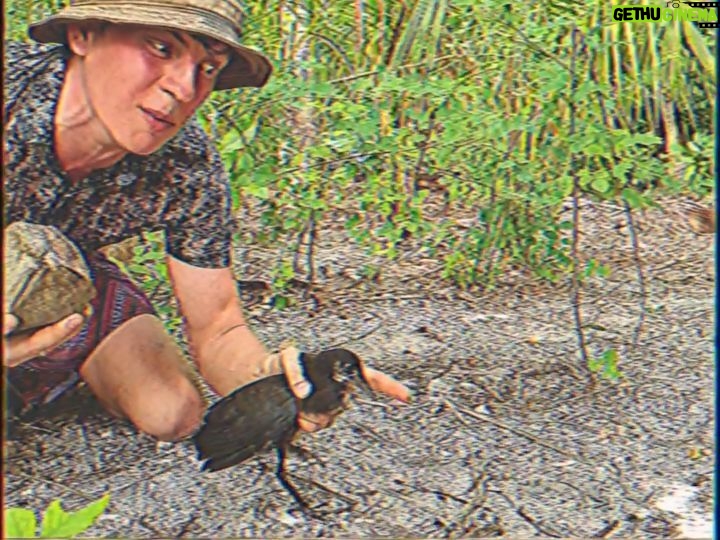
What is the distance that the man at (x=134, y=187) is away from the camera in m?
2.81

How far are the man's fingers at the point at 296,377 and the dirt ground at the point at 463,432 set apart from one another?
11cm

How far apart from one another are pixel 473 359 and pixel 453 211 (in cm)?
42

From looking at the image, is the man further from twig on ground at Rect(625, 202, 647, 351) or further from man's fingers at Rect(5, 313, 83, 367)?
twig on ground at Rect(625, 202, 647, 351)

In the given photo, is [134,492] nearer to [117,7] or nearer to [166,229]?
[166,229]

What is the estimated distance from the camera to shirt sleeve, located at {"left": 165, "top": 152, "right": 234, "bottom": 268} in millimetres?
2990

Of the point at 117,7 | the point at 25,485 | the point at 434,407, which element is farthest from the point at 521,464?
the point at 117,7

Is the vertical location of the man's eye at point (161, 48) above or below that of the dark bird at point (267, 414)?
above

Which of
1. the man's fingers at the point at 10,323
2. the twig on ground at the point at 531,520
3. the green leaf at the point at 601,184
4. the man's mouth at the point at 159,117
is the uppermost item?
the man's mouth at the point at 159,117

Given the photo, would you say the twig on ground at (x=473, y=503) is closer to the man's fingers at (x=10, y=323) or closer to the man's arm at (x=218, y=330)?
the man's arm at (x=218, y=330)

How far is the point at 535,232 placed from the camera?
328 centimetres

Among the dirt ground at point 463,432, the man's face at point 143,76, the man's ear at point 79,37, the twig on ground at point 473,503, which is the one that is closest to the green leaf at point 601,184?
the dirt ground at point 463,432

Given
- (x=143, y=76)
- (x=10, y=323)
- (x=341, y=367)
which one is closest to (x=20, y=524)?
Answer: (x=10, y=323)

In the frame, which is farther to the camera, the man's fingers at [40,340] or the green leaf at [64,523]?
the man's fingers at [40,340]

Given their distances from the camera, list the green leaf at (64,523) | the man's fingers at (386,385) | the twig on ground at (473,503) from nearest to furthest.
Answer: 1. the green leaf at (64,523)
2. the twig on ground at (473,503)
3. the man's fingers at (386,385)
